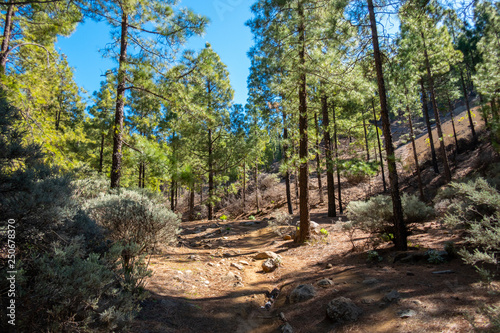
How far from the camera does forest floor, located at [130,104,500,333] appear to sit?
299 cm

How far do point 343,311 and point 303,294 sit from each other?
1066 millimetres

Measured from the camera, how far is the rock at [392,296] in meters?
3.48

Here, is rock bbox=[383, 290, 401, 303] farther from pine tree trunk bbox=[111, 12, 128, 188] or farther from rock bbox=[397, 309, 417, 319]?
pine tree trunk bbox=[111, 12, 128, 188]

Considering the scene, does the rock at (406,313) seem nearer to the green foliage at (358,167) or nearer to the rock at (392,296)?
the rock at (392,296)

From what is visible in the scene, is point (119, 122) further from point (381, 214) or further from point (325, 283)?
point (381, 214)

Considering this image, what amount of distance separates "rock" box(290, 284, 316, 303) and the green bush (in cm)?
281

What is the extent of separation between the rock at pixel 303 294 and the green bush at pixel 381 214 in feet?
9.23

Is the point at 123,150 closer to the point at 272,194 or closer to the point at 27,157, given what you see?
the point at 27,157

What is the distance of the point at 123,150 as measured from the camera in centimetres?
726

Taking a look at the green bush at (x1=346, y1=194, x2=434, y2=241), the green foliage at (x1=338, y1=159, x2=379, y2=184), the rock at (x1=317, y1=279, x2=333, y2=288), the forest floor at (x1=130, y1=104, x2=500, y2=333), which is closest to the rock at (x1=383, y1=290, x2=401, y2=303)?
the forest floor at (x1=130, y1=104, x2=500, y2=333)

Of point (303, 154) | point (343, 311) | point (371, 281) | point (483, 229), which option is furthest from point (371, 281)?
point (303, 154)

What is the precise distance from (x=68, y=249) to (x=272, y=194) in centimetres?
2487

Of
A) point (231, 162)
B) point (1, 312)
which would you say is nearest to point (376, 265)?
point (1, 312)

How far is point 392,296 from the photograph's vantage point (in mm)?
3537
